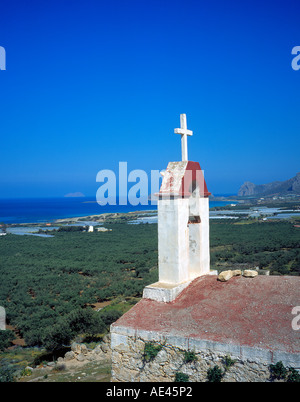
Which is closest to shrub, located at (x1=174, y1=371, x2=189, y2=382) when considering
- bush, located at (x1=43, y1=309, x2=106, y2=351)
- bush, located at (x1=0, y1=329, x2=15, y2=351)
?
bush, located at (x1=43, y1=309, x2=106, y2=351)

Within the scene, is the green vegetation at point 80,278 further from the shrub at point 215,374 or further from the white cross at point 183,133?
the white cross at point 183,133

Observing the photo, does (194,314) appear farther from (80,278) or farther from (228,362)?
(80,278)

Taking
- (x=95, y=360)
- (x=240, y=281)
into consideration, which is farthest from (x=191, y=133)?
(x=95, y=360)

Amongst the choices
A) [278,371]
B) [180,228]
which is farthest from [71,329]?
[278,371]

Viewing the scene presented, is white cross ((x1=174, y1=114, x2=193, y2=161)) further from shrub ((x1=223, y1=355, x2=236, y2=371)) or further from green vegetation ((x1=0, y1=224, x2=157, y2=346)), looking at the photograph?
green vegetation ((x1=0, y1=224, x2=157, y2=346))

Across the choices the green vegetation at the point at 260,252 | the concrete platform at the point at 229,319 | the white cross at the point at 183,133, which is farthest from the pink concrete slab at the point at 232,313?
the green vegetation at the point at 260,252

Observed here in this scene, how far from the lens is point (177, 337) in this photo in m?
5.67

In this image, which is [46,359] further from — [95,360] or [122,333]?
[122,333]

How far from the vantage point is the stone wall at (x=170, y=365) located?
5.18 m

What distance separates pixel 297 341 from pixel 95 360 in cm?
766

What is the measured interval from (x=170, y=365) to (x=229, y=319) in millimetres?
1220

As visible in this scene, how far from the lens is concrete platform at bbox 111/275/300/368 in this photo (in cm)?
522

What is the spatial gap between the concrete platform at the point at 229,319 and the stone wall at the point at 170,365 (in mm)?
116

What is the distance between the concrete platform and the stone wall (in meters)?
0.12
